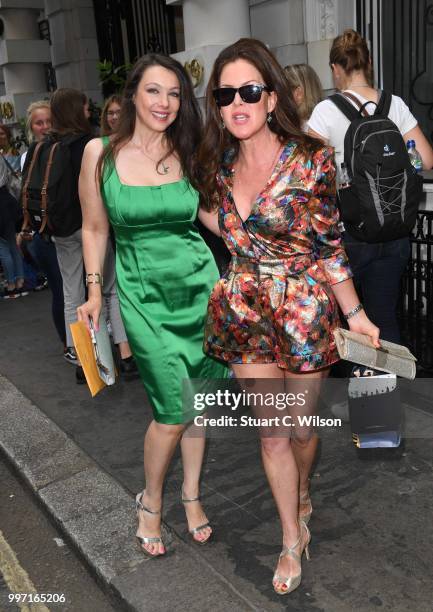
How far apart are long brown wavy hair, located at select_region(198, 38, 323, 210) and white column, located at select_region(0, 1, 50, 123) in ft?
37.1

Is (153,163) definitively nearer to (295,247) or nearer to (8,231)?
(295,247)

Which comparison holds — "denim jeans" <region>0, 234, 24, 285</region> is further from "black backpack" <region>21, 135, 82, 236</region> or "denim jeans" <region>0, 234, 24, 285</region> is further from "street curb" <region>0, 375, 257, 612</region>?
"street curb" <region>0, 375, 257, 612</region>

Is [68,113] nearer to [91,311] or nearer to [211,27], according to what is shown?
[91,311]

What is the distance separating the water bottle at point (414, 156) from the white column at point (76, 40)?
27.0 ft

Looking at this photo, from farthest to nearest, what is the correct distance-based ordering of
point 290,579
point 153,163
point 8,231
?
point 8,231 < point 153,163 < point 290,579

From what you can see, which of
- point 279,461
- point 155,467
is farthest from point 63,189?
point 279,461

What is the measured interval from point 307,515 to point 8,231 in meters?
6.15

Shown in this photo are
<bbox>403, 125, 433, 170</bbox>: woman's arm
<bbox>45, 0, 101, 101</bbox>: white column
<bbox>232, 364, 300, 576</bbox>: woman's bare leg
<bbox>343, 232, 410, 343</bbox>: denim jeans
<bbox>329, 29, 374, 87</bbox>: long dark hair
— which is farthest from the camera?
<bbox>45, 0, 101, 101</bbox>: white column

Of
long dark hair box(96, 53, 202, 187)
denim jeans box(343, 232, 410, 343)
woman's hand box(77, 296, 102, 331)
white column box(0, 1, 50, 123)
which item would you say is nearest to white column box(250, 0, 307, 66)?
denim jeans box(343, 232, 410, 343)

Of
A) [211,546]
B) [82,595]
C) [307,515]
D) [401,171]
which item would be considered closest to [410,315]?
[401,171]

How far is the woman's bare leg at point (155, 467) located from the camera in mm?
2818

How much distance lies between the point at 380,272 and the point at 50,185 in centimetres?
254

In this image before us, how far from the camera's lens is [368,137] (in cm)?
325

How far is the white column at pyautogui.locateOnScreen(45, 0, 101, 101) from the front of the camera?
36.1 ft
